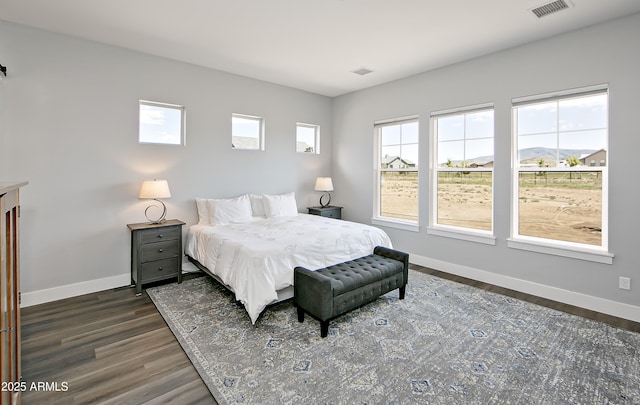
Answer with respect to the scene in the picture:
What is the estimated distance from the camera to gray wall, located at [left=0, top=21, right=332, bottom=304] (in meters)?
3.22

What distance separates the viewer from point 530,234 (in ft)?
12.3

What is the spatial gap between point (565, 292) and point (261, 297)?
10.8 feet

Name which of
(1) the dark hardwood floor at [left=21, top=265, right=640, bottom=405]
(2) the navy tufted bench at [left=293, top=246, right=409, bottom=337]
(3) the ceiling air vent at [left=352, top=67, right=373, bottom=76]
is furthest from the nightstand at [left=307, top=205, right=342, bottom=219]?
(1) the dark hardwood floor at [left=21, top=265, right=640, bottom=405]

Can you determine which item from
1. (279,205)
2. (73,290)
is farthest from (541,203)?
(73,290)

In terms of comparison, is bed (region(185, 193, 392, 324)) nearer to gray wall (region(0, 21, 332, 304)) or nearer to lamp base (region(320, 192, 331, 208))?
gray wall (region(0, 21, 332, 304))

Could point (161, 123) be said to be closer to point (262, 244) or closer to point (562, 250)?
point (262, 244)

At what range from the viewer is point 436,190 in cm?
463

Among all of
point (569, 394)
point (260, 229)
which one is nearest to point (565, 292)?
point (569, 394)

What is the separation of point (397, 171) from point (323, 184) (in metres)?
1.33

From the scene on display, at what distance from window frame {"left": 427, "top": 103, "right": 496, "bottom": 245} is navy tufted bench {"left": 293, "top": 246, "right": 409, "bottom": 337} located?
1324 millimetres

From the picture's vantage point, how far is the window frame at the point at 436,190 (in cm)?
398

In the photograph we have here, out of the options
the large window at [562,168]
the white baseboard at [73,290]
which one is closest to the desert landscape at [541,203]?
the large window at [562,168]

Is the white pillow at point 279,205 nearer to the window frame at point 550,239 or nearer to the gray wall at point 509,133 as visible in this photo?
the gray wall at point 509,133

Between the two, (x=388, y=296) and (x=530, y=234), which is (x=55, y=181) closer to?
(x=388, y=296)
